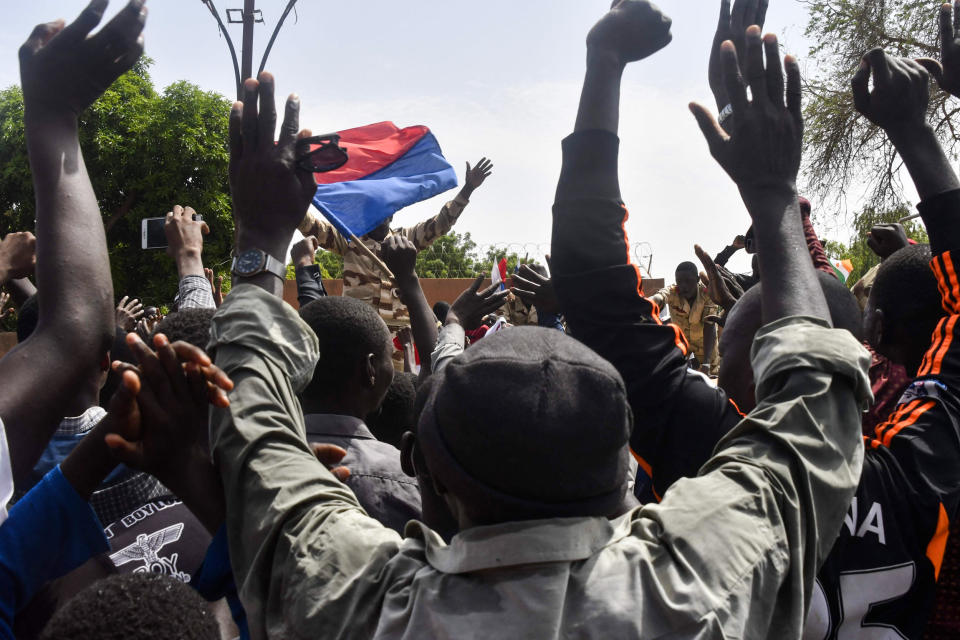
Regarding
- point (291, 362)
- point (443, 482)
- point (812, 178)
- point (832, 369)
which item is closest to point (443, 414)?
point (443, 482)

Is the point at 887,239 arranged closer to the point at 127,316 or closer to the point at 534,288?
the point at 534,288

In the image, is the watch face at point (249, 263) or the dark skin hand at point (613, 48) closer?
the watch face at point (249, 263)

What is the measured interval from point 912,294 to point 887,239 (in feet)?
7.54

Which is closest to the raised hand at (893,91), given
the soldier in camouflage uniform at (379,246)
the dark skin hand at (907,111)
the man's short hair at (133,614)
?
the dark skin hand at (907,111)

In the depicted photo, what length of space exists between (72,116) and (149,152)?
20.1m

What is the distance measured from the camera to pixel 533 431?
1.21 meters

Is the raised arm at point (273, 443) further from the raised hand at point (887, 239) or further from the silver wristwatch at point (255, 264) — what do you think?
the raised hand at point (887, 239)

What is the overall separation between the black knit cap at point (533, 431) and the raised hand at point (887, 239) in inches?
137

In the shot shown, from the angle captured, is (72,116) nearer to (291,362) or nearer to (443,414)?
(291,362)

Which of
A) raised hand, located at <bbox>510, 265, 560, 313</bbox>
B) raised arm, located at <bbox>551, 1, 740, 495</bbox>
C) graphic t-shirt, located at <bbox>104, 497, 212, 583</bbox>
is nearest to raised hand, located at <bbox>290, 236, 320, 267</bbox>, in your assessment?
raised hand, located at <bbox>510, 265, 560, 313</bbox>

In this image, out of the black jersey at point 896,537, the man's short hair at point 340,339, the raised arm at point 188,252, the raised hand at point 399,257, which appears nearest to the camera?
the black jersey at point 896,537

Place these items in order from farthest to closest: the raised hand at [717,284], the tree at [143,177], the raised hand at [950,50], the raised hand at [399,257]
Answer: the tree at [143,177], the raised hand at [717,284], the raised hand at [399,257], the raised hand at [950,50]

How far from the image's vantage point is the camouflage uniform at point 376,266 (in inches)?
277

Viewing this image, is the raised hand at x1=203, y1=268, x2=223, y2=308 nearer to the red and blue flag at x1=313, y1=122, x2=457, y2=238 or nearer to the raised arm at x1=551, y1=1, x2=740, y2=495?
the red and blue flag at x1=313, y1=122, x2=457, y2=238
